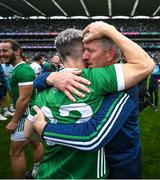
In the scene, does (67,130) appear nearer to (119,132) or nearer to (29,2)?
(119,132)

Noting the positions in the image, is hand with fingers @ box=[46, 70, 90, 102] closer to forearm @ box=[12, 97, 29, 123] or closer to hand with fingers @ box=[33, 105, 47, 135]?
hand with fingers @ box=[33, 105, 47, 135]

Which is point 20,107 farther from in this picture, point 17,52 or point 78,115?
point 78,115

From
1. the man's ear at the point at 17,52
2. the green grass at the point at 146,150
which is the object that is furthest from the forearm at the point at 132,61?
the green grass at the point at 146,150

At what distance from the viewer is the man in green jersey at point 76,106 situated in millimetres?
1740

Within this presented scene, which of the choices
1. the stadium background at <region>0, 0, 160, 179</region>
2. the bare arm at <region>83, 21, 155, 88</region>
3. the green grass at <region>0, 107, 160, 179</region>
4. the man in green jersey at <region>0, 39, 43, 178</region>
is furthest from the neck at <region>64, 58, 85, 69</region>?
the stadium background at <region>0, 0, 160, 179</region>

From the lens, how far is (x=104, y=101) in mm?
1762

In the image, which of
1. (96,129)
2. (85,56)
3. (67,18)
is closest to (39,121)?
(96,129)

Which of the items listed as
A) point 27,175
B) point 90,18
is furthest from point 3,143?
point 90,18

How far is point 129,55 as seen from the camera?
1804 mm

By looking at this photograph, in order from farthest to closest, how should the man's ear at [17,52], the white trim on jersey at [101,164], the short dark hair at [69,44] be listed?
1. the man's ear at [17,52]
2. the short dark hair at [69,44]
3. the white trim on jersey at [101,164]

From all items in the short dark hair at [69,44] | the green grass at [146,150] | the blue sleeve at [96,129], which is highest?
the short dark hair at [69,44]

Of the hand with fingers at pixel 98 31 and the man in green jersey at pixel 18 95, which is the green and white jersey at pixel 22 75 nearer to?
the man in green jersey at pixel 18 95

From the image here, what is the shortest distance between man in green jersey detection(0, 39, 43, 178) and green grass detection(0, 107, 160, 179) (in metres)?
1.03

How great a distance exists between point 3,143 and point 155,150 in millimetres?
3277
